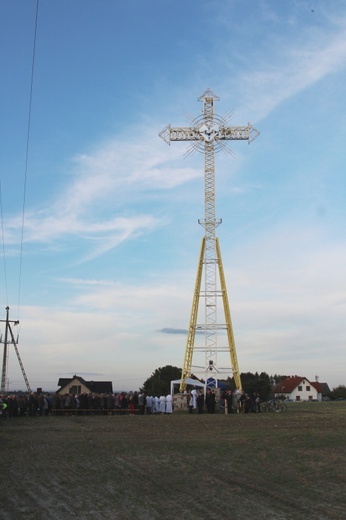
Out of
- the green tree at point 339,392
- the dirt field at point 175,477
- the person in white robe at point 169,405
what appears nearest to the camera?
the dirt field at point 175,477

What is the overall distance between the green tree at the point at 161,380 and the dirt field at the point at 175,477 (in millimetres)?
69232

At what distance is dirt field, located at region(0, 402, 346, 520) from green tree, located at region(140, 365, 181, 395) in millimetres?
69232

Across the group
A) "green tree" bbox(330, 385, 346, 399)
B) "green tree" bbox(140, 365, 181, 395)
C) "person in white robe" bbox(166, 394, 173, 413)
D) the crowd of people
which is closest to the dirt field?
the crowd of people

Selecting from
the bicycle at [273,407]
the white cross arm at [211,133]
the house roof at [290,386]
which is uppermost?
the white cross arm at [211,133]

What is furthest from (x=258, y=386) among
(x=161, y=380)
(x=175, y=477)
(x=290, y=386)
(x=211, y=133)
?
(x=175, y=477)

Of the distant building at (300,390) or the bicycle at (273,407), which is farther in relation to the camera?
the distant building at (300,390)

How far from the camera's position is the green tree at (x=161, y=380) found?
282ft

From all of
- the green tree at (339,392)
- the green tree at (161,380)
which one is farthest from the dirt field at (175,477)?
the green tree at (339,392)

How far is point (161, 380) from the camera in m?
91.4

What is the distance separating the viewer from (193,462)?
12367mm

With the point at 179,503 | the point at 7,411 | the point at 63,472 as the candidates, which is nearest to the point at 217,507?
the point at 179,503

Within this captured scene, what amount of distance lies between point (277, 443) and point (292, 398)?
326 feet

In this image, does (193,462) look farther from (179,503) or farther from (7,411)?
(7,411)

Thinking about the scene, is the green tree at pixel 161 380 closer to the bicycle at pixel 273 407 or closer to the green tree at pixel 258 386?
the green tree at pixel 258 386
